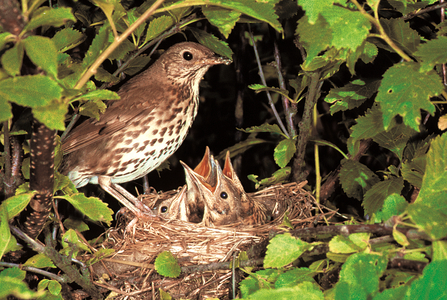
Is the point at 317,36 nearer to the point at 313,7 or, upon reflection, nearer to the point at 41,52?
the point at 313,7

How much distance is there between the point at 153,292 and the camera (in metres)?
1.84

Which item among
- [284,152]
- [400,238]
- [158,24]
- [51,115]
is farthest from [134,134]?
[400,238]

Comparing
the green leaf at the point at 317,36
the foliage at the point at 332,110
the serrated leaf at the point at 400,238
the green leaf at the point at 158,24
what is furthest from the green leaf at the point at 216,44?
the serrated leaf at the point at 400,238

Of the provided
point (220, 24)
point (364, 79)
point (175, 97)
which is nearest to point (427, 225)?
point (220, 24)

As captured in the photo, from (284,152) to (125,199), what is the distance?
1014 mm

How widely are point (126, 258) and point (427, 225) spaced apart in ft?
5.24

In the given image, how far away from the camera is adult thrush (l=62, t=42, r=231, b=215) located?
8.00 feet

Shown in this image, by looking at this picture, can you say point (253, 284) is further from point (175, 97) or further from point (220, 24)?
point (175, 97)

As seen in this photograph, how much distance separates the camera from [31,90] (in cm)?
83

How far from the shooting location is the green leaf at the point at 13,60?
0.81 meters

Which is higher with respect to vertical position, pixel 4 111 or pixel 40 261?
pixel 4 111

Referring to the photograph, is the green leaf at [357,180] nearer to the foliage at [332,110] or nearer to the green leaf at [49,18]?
the foliage at [332,110]

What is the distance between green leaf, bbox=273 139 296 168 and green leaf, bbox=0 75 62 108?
1.51 metres

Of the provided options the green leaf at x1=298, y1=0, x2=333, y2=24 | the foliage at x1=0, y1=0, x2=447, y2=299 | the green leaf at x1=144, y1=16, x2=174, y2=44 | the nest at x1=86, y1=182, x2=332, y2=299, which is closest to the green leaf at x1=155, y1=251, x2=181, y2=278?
the foliage at x1=0, y1=0, x2=447, y2=299
